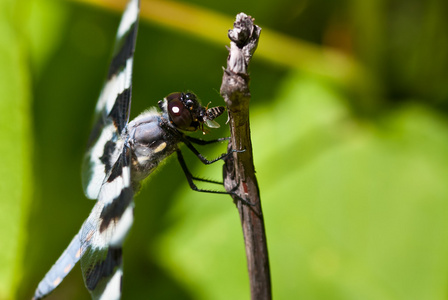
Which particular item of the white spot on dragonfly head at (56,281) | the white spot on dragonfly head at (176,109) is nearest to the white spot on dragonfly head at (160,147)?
the white spot on dragonfly head at (176,109)

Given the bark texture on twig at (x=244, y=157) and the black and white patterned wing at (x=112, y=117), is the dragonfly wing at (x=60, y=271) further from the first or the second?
the bark texture on twig at (x=244, y=157)

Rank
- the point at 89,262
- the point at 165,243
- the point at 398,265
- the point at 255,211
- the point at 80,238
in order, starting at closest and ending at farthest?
1. the point at 255,211
2. the point at 89,262
3. the point at 80,238
4. the point at 398,265
5. the point at 165,243

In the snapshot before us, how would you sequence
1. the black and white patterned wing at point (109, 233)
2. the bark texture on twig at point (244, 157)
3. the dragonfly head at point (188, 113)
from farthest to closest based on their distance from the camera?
the dragonfly head at point (188, 113), the black and white patterned wing at point (109, 233), the bark texture on twig at point (244, 157)

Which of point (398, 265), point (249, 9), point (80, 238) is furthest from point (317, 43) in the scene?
point (80, 238)

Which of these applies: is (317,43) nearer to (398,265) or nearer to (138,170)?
(398,265)

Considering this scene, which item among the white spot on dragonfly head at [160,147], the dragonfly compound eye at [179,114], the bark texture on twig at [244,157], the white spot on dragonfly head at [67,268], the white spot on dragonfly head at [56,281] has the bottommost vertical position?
the white spot on dragonfly head at [56,281]

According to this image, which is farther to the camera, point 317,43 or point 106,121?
point 317,43
